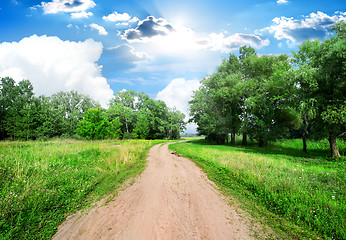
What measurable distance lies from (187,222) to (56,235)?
3456 mm

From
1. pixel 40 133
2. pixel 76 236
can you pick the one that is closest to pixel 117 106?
pixel 40 133

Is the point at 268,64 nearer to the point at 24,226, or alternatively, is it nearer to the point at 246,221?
the point at 246,221

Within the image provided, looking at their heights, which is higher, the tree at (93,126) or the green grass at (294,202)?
the tree at (93,126)

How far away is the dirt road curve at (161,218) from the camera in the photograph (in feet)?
12.1

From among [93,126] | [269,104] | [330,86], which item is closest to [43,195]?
[330,86]

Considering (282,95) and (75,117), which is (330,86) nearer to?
(282,95)

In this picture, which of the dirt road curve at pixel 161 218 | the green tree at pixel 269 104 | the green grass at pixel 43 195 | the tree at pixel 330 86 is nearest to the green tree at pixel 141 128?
the green tree at pixel 269 104

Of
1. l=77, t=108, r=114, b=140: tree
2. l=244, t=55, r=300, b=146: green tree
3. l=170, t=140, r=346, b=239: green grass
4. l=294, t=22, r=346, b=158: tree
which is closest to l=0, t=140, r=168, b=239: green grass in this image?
l=170, t=140, r=346, b=239: green grass

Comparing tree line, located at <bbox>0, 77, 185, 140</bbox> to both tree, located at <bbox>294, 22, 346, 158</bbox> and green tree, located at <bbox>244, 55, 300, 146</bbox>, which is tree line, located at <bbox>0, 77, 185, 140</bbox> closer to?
green tree, located at <bbox>244, 55, 300, 146</bbox>

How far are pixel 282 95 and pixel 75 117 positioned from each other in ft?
→ 220

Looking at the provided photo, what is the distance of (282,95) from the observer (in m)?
21.1

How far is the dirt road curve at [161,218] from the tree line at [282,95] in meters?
15.2

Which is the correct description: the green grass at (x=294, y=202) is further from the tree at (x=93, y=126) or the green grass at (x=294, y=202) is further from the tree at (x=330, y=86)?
the tree at (x=93, y=126)

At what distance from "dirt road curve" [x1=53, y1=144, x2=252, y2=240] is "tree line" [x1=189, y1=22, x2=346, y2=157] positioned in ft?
49.8
